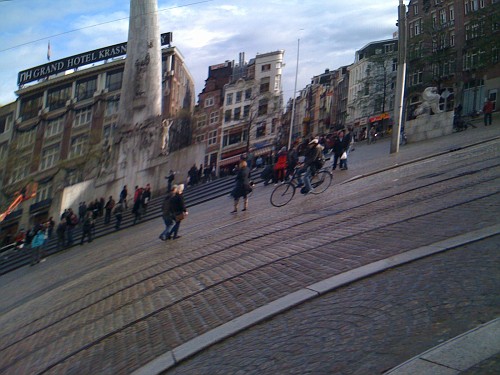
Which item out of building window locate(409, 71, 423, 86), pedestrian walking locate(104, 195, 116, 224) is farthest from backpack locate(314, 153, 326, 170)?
building window locate(409, 71, 423, 86)

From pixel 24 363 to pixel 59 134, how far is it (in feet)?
59.2

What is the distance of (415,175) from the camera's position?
13.3m

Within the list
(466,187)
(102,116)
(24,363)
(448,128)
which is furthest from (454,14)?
(24,363)

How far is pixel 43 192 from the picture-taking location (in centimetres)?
2258

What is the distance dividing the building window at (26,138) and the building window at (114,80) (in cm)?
400

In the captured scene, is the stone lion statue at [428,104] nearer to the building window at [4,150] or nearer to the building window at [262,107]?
the building window at [262,107]

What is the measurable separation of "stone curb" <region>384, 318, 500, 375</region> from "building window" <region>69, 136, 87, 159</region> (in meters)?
20.7

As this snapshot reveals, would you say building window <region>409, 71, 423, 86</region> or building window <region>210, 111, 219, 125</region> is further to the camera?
building window <region>409, 71, 423, 86</region>

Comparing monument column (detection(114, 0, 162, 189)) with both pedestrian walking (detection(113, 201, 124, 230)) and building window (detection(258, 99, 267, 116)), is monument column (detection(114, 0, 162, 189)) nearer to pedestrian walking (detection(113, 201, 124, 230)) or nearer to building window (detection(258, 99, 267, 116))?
pedestrian walking (detection(113, 201, 124, 230))

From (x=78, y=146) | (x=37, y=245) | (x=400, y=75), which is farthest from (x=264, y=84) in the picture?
(x=37, y=245)

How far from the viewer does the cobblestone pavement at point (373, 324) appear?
4.00 meters

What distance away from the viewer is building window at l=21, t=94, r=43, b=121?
2327 centimetres

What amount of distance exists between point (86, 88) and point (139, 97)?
2.31 m

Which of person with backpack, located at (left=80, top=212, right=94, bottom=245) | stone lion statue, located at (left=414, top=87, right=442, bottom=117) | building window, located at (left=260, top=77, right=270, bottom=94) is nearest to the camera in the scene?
person with backpack, located at (left=80, top=212, right=94, bottom=245)
